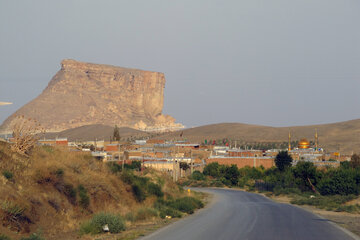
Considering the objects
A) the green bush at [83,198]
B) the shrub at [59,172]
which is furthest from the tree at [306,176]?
the shrub at [59,172]

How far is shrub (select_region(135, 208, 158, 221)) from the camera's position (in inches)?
927

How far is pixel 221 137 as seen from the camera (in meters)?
188

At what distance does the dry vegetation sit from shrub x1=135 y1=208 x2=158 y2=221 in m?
0.05

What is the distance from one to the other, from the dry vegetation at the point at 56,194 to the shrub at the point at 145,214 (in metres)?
0.05

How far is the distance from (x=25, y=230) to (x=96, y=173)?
9487 millimetres

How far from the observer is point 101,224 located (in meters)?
19.2

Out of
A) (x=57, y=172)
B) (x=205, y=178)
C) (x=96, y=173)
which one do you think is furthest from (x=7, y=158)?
(x=205, y=178)

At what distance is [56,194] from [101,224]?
2.32 meters

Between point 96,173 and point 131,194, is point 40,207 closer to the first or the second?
point 96,173

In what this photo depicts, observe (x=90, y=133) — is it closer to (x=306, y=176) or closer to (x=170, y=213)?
(x=306, y=176)

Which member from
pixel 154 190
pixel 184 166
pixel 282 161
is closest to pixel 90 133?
pixel 184 166

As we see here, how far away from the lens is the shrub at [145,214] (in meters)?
23.5

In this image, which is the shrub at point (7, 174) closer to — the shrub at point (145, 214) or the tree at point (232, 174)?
the shrub at point (145, 214)

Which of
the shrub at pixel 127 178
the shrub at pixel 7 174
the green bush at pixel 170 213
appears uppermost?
the shrub at pixel 7 174
